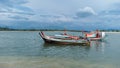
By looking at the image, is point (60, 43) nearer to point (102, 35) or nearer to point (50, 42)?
point (50, 42)

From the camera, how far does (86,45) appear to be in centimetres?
3928

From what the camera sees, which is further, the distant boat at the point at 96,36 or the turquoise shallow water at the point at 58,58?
the distant boat at the point at 96,36

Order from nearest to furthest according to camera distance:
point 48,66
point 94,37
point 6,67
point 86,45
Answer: point 6,67 < point 48,66 < point 86,45 < point 94,37

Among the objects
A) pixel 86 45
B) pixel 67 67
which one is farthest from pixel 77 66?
pixel 86 45

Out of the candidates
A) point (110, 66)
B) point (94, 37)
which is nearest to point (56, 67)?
point (110, 66)

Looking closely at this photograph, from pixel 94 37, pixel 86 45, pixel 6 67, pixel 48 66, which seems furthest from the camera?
pixel 94 37

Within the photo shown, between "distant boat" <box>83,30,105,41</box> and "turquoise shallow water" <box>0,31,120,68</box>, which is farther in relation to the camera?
"distant boat" <box>83,30,105,41</box>

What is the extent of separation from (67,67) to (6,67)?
14.8 feet

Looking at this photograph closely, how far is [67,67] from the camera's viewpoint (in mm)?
16484

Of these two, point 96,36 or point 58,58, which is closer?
point 58,58

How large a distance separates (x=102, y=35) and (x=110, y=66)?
40.2 meters

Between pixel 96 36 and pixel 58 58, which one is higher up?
pixel 96 36

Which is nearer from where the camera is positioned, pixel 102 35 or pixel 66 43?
pixel 66 43

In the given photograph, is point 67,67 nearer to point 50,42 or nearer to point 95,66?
point 95,66
